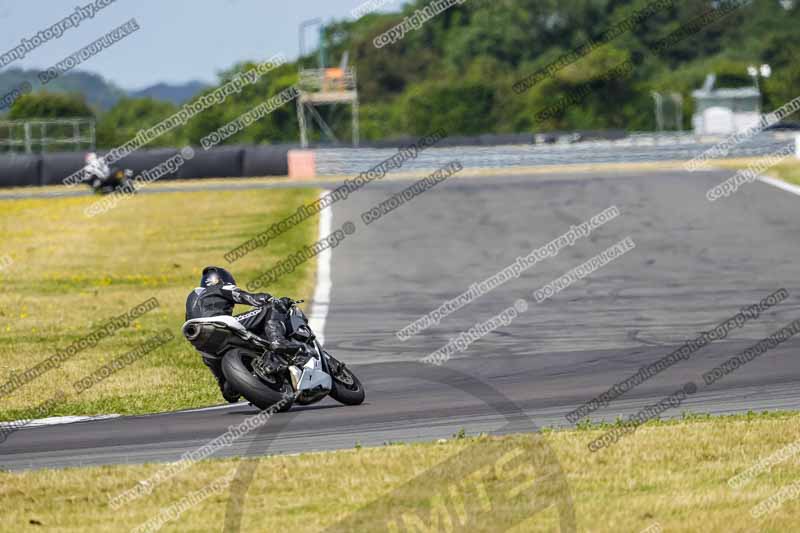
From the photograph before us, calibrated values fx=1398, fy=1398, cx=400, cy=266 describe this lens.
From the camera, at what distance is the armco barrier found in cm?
4956

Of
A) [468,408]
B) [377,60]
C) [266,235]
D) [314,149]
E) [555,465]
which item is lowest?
[377,60]

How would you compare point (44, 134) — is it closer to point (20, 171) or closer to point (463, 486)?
point (20, 171)

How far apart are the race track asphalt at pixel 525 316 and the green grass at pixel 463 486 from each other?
81cm

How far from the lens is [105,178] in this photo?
4341cm

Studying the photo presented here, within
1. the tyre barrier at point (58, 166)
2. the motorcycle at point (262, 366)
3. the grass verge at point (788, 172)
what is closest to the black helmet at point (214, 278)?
Answer: the motorcycle at point (262, 366)

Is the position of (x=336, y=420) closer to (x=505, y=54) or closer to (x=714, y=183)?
(x=714, y=183)

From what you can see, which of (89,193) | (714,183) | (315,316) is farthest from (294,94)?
(315,316)

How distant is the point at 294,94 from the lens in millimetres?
80750

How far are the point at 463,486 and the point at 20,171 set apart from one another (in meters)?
43.6

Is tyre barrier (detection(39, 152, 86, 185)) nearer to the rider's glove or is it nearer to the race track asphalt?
the race track asphalt

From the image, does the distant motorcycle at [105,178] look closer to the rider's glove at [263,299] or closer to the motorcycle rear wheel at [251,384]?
the rider's glove at [263,299]

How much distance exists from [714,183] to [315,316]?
18.7 metres

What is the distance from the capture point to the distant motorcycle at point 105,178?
43.3m

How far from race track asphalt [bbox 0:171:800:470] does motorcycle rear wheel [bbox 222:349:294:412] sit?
20cm
